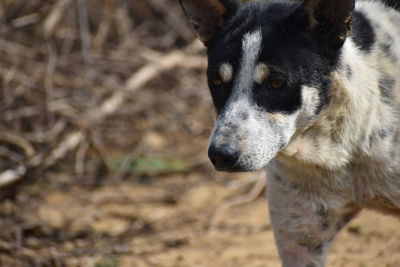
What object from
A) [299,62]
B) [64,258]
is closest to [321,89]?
[299,62]

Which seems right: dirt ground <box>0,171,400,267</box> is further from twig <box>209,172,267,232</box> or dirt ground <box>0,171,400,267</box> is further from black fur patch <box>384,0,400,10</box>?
black fur patch <box>384,0,400,10</box>

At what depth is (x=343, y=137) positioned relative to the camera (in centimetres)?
292

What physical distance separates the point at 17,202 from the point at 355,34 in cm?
324

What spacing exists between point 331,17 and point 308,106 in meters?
0.39

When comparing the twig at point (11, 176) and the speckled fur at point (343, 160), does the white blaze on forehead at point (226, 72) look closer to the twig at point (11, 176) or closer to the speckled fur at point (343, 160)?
the speckled fur at point (343, 160)

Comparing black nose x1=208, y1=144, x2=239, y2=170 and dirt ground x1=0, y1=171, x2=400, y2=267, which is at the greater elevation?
black nose x1=208, y1=144, x2=239, y2=170

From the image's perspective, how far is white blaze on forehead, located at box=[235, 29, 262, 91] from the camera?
2.75 m

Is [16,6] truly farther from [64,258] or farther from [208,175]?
[64,258]

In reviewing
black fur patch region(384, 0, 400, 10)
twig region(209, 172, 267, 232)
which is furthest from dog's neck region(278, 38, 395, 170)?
twig region(209, 172, 267, 232)

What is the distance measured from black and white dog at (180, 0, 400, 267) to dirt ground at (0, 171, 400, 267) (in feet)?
→ 4.29

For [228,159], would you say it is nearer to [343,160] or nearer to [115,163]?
[343,160]

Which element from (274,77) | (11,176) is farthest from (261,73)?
(11,176)

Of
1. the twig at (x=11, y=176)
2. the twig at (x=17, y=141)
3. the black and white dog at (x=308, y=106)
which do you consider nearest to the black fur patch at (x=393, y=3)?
the black and white dog at (x=308, y=106)

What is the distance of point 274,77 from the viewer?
272 centimetres
